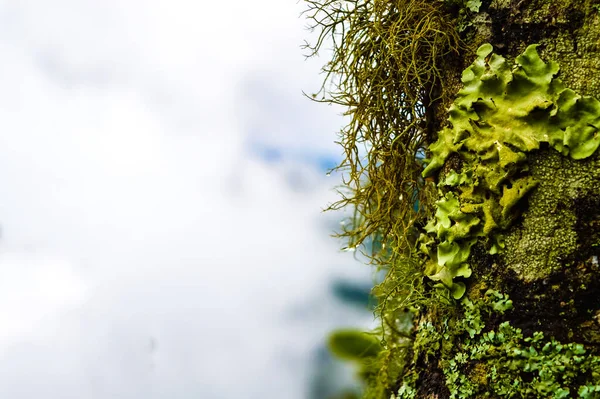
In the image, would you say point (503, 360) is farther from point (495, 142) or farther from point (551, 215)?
point (495, 142)

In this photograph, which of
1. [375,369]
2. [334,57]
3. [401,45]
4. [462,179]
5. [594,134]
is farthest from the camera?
[375,369]

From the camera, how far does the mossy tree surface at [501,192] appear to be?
3.05 feet

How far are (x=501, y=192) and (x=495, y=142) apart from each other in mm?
82

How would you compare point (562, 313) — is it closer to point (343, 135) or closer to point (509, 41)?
point (509, 41)

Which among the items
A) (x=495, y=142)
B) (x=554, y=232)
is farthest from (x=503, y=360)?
(x=495, y=142)

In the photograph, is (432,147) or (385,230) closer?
(432,147)

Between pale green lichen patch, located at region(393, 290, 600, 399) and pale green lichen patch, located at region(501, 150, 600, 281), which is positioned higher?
pale green lichen patch, located at region(501, 150, 600, 281)

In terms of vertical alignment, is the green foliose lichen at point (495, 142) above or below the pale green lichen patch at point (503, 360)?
above

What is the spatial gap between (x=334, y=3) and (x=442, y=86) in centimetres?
32

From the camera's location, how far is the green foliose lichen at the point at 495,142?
94 cm

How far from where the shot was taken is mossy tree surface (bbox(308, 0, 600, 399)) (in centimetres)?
93

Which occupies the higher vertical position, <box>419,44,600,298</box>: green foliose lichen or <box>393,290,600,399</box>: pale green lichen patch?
<box>419,44,600,298</box>: green foliose lichen

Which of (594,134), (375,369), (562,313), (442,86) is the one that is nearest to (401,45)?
(442,86)

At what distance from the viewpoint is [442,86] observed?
3.64 feet
